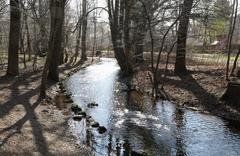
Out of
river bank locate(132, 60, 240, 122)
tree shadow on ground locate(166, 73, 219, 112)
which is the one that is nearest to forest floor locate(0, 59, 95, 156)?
river bank locate(132, 60, 240, 122)

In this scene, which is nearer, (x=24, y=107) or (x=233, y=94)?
(x=24, y=107)

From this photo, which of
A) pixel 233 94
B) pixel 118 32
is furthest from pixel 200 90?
pixel 118 32

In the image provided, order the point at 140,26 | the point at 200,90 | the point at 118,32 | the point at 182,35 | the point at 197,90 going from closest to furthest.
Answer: the point at 200,90
the point at 197,90
the point at 182,35
the point at 140,26
the point at 118,32

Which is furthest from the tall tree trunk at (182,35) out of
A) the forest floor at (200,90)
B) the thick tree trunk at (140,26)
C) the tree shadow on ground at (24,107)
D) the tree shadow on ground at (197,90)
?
the tree shadow on ground at (24,107)

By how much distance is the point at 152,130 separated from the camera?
12250 mm

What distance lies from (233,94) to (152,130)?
4.78 m

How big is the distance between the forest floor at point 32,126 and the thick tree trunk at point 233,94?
6.61 meters

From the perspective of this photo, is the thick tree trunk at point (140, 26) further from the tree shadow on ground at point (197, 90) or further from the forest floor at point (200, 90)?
the tree shadow on ground at point (197, 90)

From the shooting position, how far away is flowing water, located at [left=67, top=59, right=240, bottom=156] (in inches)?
405

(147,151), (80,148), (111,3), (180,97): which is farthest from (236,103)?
(111,3)

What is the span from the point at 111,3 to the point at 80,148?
18.5 meters

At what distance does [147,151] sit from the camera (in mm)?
9953

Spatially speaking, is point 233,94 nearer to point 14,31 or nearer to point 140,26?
point 140,26

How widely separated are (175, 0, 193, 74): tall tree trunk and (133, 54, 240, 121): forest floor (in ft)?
1.73
